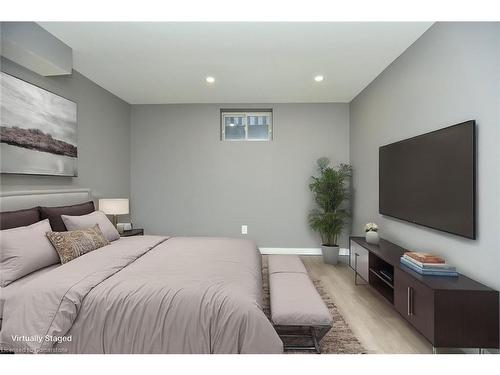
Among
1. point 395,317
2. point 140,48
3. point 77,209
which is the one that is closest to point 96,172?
point 77,209

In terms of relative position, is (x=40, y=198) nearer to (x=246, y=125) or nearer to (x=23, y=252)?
(x=23, y=252)

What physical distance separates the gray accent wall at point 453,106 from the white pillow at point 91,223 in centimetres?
318

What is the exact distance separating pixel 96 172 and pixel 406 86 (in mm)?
4005

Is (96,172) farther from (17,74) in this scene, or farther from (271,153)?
(271,153)

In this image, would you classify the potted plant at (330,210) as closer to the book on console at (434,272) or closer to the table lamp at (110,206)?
the book on console at (434,272)

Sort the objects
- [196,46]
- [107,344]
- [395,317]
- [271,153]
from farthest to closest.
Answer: [271,153] → [196,46] → [395,317] → [107,344]

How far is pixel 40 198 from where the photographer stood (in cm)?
256

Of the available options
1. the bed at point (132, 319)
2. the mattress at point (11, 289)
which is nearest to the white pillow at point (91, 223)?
the mattress at point (11, 289)

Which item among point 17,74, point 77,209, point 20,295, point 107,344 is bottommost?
point 107,344

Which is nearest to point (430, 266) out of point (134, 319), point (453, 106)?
point (453, 106)

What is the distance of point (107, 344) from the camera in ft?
5.01

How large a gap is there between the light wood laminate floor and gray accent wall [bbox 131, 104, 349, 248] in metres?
1.37

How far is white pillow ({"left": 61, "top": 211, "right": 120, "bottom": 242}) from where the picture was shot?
8.27 ft

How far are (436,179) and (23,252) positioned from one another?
3266 mm
